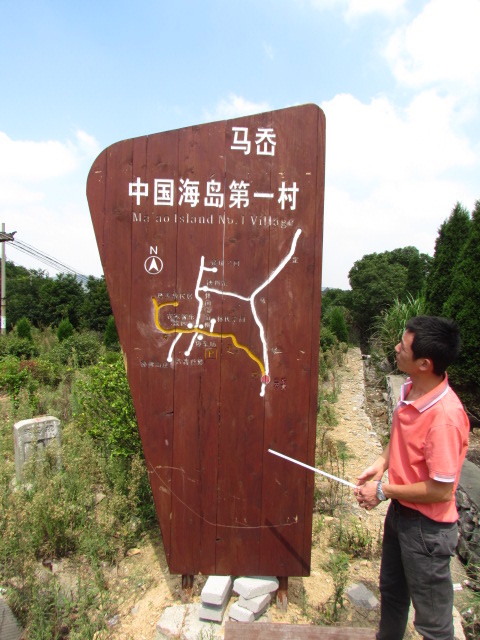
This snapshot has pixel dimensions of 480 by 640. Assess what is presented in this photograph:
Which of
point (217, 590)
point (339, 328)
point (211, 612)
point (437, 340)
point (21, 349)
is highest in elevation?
point (437, 340)

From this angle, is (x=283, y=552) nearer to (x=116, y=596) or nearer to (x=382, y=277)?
(x=116, y=596)

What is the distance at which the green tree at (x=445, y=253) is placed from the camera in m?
7.85

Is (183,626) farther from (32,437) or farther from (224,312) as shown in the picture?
(32,437)

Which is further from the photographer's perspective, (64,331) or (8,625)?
(64,331)

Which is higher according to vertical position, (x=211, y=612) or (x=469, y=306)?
(x=469, y=306)

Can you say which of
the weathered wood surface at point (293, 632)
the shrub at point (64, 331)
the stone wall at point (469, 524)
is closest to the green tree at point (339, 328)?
the shrub at point (64, 331)

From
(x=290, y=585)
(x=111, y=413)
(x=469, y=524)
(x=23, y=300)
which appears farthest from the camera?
(x=23, y=300)

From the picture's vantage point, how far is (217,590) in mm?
2238

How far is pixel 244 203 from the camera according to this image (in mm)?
2201

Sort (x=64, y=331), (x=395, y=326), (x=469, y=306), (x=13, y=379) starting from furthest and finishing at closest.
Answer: (x=64, y=331), (x=395, y=326), (x=13, y=379), (x=469, y=306)

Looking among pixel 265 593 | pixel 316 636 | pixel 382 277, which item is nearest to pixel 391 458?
pixel 316 636

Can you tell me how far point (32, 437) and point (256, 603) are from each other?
2743 millimetres

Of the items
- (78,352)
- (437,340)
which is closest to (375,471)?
(437,340)

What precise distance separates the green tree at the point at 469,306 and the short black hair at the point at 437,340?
14.4ft
